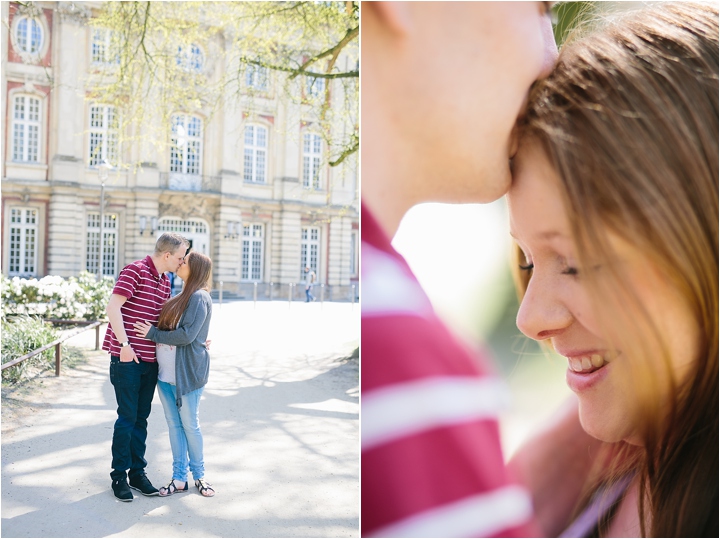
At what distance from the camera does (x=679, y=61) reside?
4.60 ft

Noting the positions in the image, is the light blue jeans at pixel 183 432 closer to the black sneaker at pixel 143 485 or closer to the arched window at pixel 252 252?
the black sneaker at pixel 143 485

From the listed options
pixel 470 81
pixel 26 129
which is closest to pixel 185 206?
pixel 26 129

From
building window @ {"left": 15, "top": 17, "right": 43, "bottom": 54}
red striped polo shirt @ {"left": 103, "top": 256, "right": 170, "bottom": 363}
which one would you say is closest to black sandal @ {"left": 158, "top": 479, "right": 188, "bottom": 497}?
red striped polo shirt @ {"left": 103, "top": 256, "right": 170, "bottom": 363}

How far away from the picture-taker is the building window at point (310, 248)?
2570 cm

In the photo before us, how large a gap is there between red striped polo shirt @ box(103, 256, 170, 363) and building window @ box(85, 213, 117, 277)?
21.0 m

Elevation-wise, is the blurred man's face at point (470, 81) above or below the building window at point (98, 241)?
below

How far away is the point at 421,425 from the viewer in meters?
1.51

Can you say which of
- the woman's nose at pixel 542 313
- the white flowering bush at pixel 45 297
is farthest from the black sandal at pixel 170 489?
the white flowering bush at pixel 45 297

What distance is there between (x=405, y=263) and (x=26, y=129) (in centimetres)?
2348

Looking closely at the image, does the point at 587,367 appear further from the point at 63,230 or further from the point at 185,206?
the point at 185,206

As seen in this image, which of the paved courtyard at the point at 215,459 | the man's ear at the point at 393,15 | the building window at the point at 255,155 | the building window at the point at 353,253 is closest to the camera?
the man's ear at the point at 393,15

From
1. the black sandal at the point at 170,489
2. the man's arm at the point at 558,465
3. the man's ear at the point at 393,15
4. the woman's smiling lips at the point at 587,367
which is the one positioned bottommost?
the black sandal at the point at 170,489

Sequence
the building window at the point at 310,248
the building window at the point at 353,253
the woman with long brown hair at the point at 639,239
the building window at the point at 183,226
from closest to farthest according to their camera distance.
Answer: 1. the woman with long brown hair at the point at 639,239
2. the building window at the point at 183,226
3. the building window at the point at 310,248
4. the building window at the point at 353,253

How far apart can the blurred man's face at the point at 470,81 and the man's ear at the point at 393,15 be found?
12 millimetres
